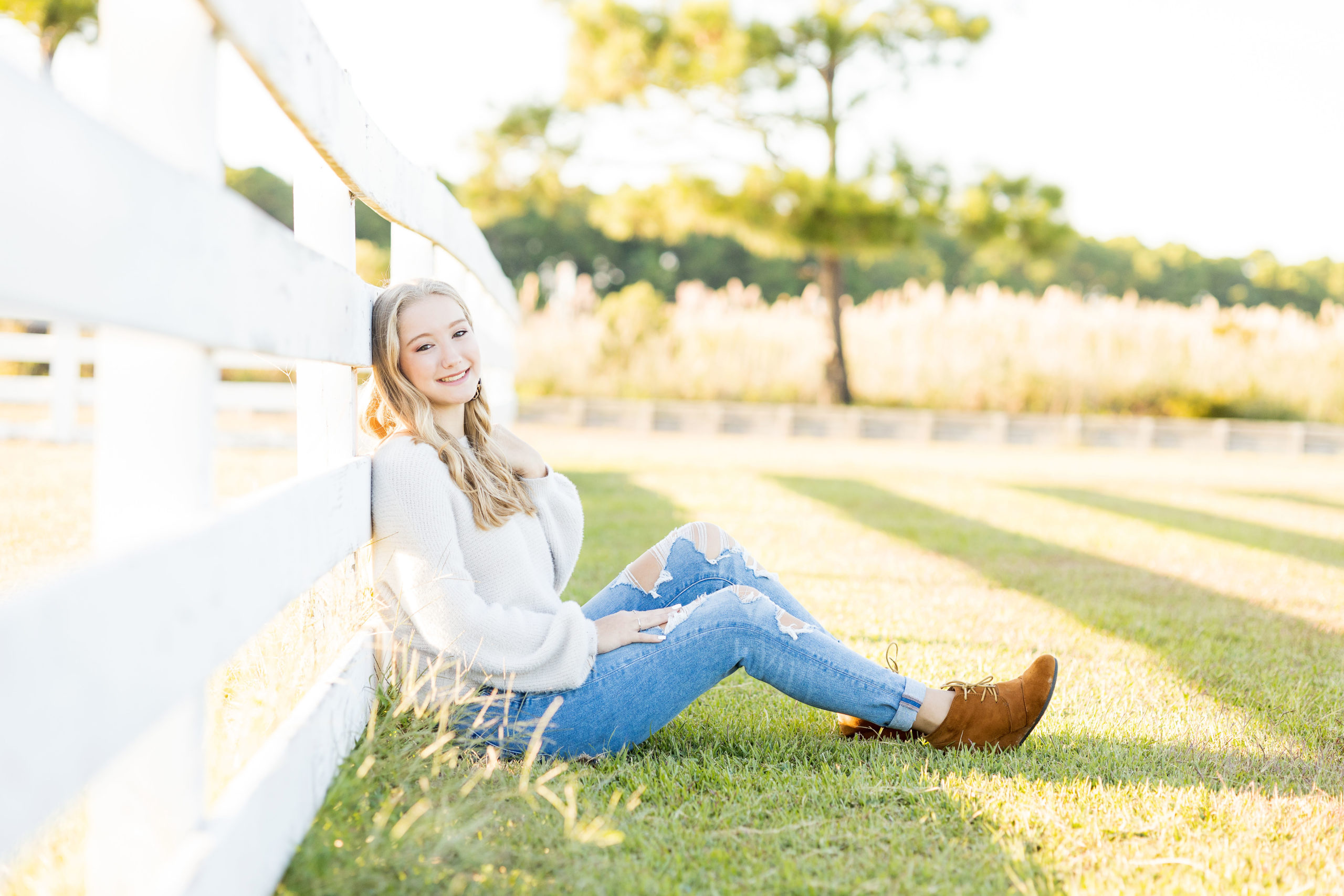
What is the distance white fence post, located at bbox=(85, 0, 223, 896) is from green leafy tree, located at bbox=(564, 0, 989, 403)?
30.3ft

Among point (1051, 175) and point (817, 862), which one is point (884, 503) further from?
point (1051, 175)

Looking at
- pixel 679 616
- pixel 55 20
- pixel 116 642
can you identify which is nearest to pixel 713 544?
pixel 679 616

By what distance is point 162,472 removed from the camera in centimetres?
89

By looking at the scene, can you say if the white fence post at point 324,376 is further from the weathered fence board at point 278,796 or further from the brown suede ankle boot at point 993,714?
the brown suede ankle boot at point 993,714

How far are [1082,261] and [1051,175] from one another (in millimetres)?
19471

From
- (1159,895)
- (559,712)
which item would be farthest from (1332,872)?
(559,712)

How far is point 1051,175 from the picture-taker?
10.3m

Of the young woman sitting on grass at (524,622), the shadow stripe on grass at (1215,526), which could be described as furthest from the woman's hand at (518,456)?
the shadow stripe on grass at (1215,526)

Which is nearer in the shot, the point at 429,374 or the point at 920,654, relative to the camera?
the point at 429,374

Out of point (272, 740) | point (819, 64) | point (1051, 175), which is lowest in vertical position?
point (272, 740)

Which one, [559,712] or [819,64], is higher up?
[819,64]

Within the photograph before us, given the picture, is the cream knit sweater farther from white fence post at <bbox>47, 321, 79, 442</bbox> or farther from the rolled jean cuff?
white fence post at <bbox>47, 321, 79, 442</bbox>

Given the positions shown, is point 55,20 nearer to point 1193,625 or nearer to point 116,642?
point 1193,625

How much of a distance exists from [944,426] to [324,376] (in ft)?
27.6
